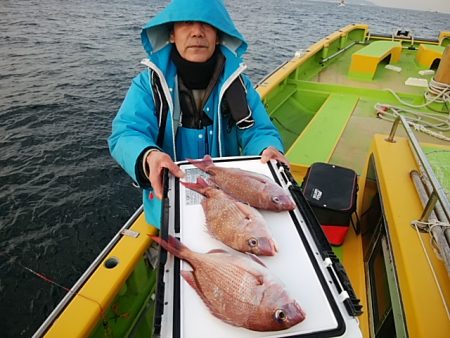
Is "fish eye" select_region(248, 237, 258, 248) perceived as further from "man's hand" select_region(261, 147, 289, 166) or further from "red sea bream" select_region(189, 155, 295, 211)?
"man's hand" select_region(261, 147, 289, 166)

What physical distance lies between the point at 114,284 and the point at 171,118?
1167mm

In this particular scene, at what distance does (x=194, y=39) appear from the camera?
215 centimetres

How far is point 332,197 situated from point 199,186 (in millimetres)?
1581

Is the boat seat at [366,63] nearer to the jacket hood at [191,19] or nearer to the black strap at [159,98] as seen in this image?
the jacket hood at [191,19]

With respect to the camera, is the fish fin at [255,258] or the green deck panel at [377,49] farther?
the green deck panel at [377,49]

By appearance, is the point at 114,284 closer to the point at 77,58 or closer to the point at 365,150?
the point at 365,150

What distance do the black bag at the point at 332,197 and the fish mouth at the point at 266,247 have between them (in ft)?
5.08

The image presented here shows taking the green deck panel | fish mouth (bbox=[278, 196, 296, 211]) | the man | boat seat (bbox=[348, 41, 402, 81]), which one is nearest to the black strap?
the man

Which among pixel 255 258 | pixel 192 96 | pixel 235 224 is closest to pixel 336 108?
pixel 192 96

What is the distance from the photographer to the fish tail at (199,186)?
1680mm

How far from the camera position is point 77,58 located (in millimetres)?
15898

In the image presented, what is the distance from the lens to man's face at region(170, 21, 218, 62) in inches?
84.0

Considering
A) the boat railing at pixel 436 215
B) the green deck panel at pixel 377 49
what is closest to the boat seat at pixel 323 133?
the boat railing at pixel 436 215

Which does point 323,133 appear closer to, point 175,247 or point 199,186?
point 199,186
